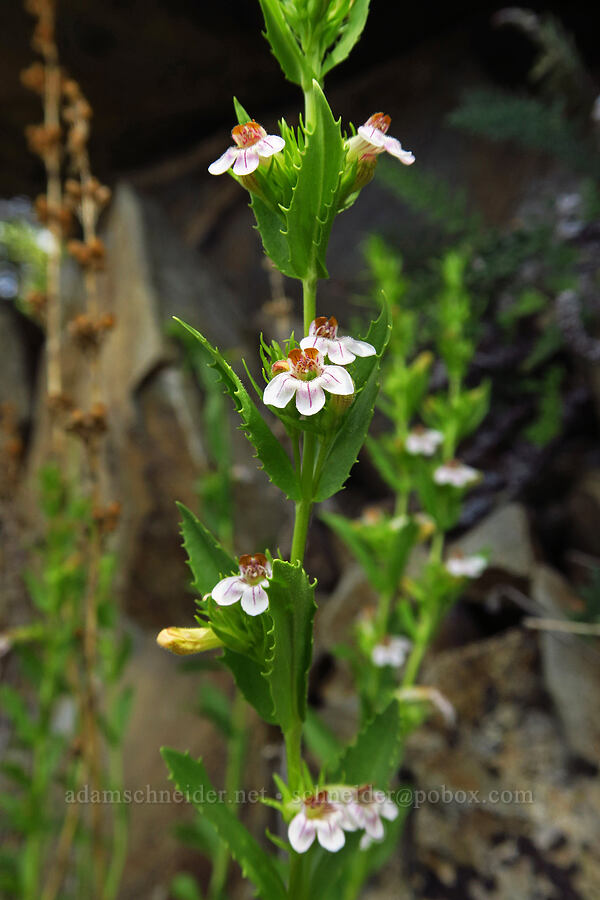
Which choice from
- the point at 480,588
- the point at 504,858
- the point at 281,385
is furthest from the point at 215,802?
the point at 480,588

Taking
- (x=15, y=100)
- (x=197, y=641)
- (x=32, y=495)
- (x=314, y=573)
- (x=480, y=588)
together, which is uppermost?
(x=15, y=100)

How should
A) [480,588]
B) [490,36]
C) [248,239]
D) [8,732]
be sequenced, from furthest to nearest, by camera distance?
1. [248,239]
2. [490,36]
3. [8,732]
4. [480,588]

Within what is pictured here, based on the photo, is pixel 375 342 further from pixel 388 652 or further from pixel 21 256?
pixel 21 256

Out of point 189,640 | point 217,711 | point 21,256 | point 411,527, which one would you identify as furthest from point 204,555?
point 21,256

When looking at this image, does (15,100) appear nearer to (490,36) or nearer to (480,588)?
(490,36)

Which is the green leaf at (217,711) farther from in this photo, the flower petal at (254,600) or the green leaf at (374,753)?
the flower petal at (254,600)

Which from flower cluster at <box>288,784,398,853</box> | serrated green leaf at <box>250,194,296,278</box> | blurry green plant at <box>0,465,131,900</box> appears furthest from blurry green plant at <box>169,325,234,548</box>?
flower cluster at <box>288,784,398,853</box>

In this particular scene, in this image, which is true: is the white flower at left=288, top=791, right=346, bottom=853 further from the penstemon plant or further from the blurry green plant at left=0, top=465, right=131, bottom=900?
the blurry green plant at left=0, top=465, right=131, bottom=900
